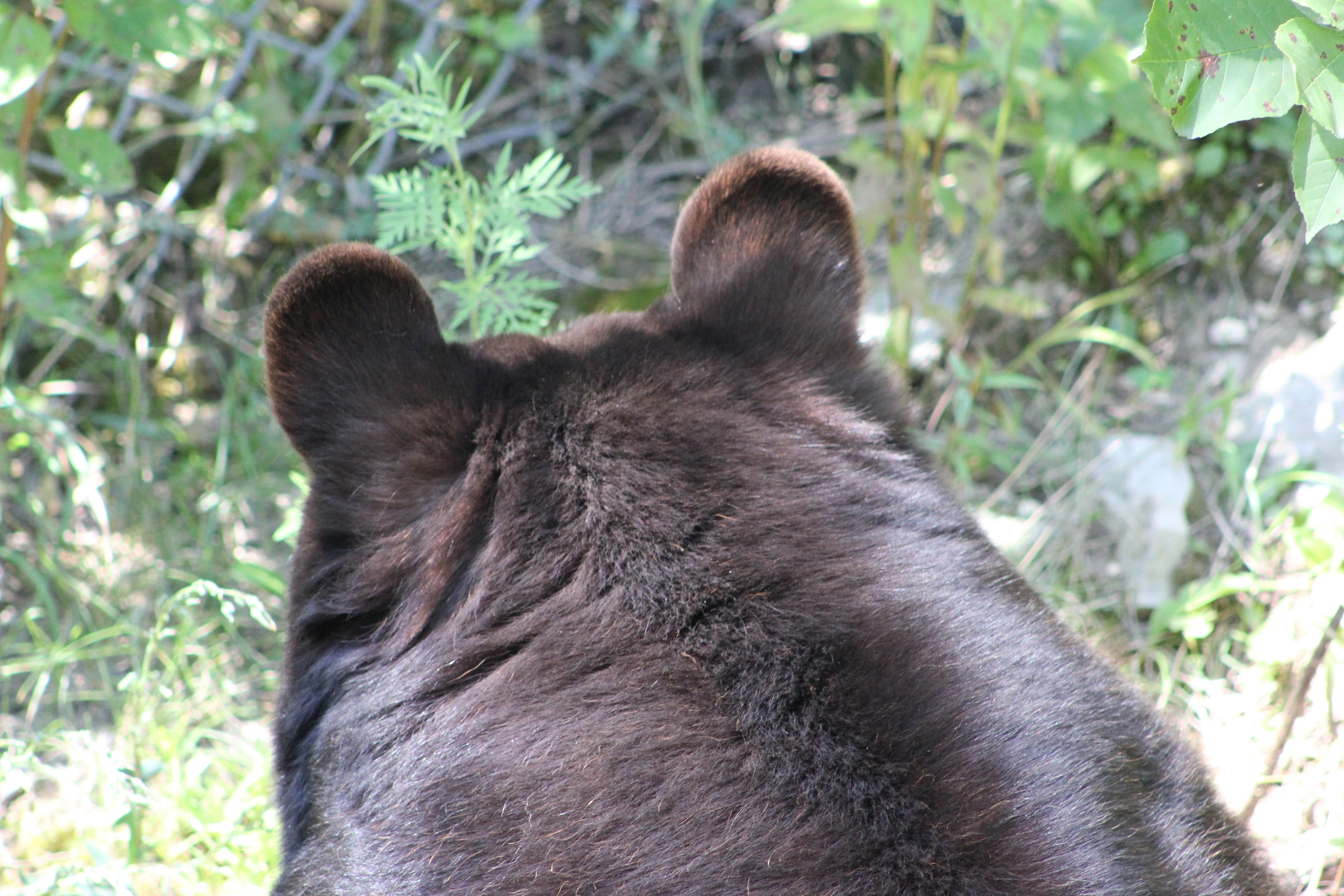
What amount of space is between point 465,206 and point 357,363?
749 mm

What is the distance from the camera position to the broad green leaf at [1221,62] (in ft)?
5.16

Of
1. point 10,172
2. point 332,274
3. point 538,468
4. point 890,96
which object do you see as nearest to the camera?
point 538,468

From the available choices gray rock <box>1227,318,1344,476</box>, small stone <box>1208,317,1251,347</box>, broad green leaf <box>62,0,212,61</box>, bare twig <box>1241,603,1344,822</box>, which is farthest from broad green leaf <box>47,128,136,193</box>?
small stone <box>1208,317,1251,347</box>

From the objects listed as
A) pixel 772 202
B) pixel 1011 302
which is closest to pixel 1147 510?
pixel 1011 302

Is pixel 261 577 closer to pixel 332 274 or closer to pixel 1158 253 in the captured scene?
pixel 332 274

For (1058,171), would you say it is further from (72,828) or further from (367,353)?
(72,828)

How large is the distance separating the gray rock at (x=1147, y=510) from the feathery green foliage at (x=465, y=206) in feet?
6.78

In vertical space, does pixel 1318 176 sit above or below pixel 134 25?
above

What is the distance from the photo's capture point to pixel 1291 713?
2.52 meters

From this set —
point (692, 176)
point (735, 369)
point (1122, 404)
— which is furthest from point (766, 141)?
point (735, 369)

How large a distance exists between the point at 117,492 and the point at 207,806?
1694 millimetres

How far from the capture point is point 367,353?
1873mm

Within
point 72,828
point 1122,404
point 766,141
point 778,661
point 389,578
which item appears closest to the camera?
point 778,661

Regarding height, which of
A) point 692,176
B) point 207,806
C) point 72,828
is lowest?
point 72,828
